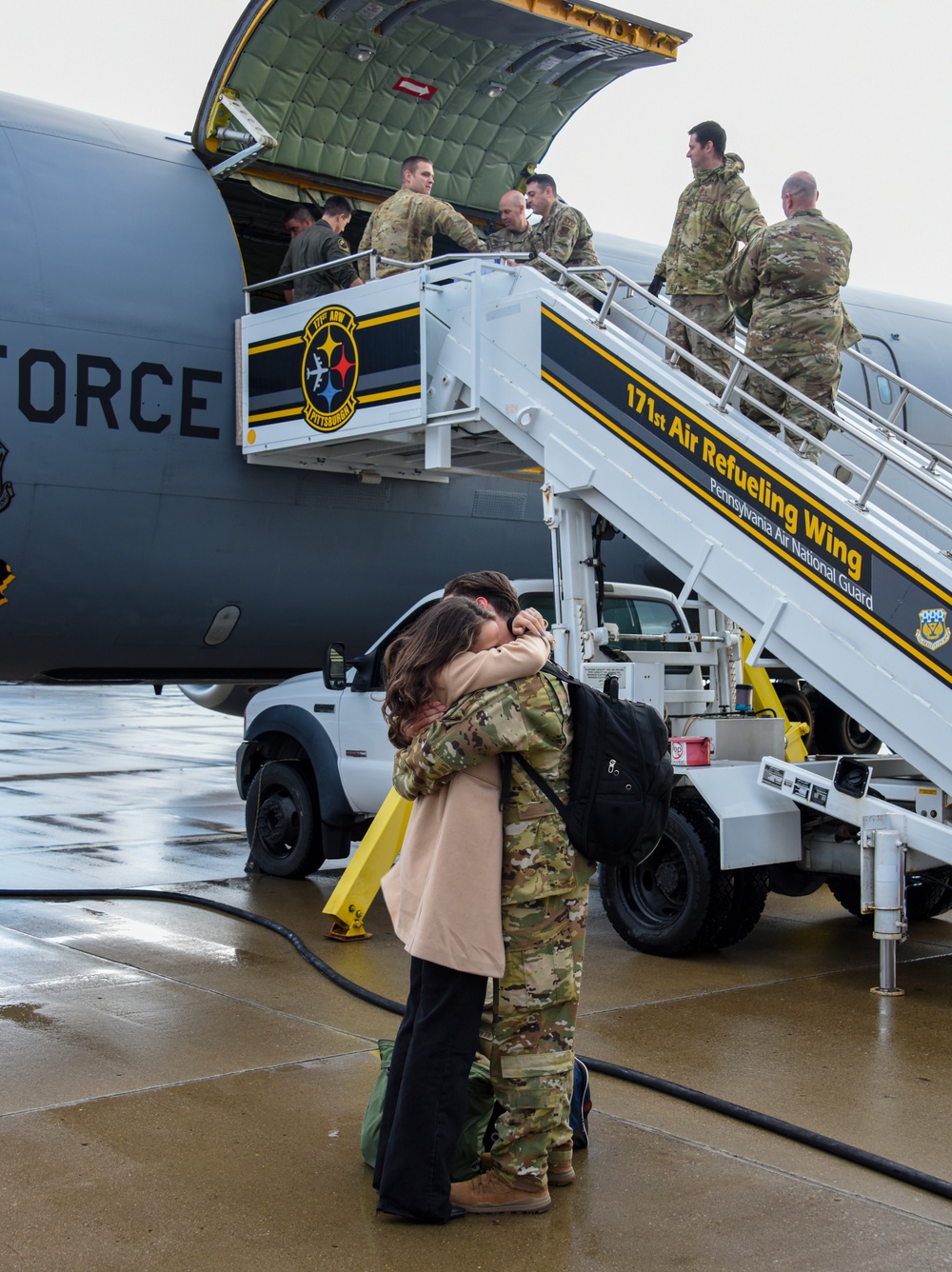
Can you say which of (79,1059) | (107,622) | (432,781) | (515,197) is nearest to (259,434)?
(107,622)

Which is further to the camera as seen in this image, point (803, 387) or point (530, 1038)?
point (803, 387)

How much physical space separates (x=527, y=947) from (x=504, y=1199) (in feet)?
2.37

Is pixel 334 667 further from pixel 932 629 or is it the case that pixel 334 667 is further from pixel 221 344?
pixel 932 629

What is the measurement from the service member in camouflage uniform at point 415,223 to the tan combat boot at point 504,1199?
6337 mm

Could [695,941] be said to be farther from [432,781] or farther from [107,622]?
[107,622]

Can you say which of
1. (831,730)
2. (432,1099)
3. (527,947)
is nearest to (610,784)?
(527,947)

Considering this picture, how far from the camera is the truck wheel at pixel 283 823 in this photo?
925 cm

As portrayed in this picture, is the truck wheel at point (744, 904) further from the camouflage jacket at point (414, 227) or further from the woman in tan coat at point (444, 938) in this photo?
the camouflage jacket at point (414, 227)

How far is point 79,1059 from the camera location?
5297 mm

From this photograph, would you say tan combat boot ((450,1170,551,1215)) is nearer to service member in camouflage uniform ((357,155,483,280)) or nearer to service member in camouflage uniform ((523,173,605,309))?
service member in camouflage uniform ((357,155,483,280))

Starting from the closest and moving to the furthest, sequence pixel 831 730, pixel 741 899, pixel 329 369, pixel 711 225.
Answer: pixel 741 899 → pixel 711 225 → pixel 329 369 → pixel 831 730

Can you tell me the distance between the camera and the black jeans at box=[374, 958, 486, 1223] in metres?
3.82

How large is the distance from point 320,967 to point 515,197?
5.80 meters

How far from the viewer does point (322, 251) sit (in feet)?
30.9
